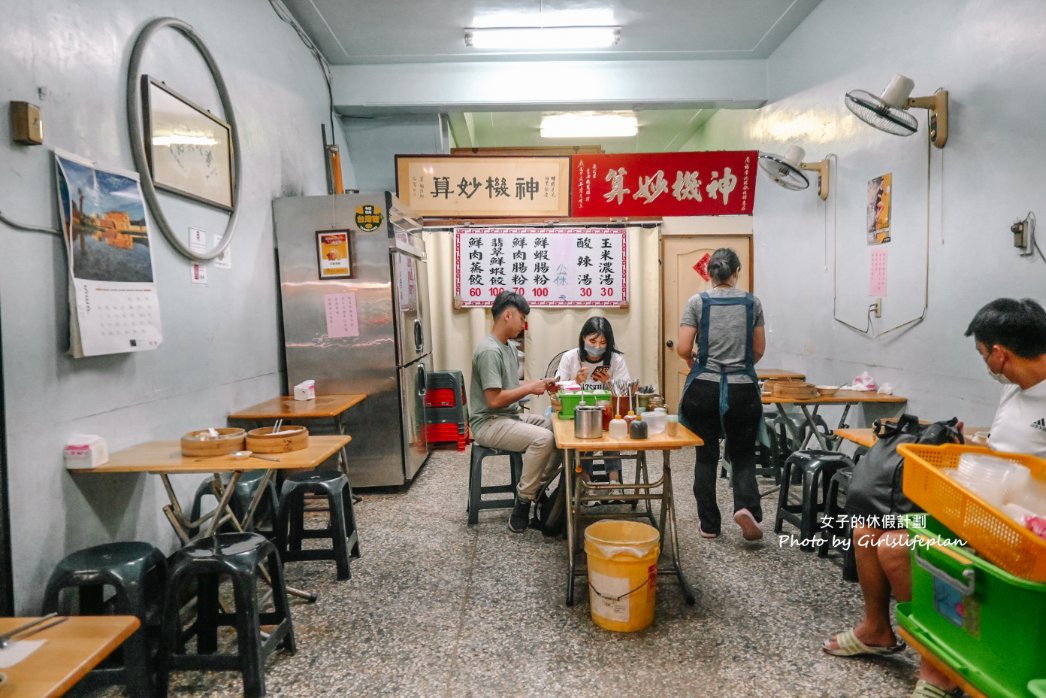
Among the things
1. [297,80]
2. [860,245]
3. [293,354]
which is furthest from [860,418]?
[297,80]

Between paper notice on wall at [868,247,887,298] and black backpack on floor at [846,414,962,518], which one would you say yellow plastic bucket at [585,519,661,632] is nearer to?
black backpack on floor at [846,414,962,518]

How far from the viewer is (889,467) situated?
6.47 feet

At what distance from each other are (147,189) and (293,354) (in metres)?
1.64

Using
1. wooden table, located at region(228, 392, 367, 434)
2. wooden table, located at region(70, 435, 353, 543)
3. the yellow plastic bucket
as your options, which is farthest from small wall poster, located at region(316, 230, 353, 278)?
the yellow plastic bucket

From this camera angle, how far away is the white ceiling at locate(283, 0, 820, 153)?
4578mm

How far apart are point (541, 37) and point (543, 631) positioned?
4.57 meters

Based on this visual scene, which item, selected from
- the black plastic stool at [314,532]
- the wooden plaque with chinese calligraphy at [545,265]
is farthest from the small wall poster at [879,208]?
the black plastic stool at [314,532]

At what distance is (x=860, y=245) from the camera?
13.6 ft

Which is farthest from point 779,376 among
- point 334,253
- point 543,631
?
point 334,253

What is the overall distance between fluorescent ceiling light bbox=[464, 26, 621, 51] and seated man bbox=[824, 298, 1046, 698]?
399cm

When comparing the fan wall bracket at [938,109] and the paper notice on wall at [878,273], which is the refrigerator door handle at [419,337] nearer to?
the paper notice on wall at [878,273]

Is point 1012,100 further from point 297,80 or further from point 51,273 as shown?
point 297,80

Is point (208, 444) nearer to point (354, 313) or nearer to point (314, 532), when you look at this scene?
point (314, 532)

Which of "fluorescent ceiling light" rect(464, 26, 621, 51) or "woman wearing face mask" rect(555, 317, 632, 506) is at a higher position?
"fluorescent ceiling light" rect(464, 26, 621, 51)
